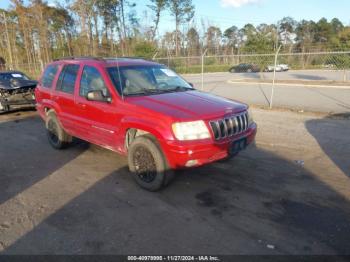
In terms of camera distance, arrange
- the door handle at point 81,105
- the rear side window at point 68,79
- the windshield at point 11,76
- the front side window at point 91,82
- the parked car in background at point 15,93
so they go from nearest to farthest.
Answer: the front side window at point 91,82
the door handle at point 81,105
the rear side window at point 68,79
the parked car in background at point 15,93
the windshield at point 11,76

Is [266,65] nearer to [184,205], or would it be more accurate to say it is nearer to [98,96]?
[98,96]

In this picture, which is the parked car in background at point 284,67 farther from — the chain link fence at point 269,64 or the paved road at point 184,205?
the paved road at point 184,205

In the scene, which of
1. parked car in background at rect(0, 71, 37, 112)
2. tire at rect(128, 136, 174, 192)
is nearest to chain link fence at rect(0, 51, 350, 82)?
parked car in background at rect(0, 71, 37, 112)

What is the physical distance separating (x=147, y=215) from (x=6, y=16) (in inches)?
1773

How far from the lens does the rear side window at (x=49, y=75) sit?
253 inches

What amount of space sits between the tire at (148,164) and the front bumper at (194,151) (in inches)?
5.9

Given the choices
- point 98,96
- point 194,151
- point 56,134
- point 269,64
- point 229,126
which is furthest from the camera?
point 269,64

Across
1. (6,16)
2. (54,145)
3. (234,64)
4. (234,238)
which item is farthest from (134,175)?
(6,16)

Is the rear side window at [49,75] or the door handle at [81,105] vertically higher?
the rear side window at [49,75]

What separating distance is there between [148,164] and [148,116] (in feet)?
2.39

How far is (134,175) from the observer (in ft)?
15.5

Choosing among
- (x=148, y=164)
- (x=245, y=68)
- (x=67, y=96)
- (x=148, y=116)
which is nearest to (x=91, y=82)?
(x=67, y=96)

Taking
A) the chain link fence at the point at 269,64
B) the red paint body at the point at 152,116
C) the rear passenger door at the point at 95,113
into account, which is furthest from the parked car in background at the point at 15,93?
the chain link fence at the point at 269,64

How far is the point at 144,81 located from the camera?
513 cm
